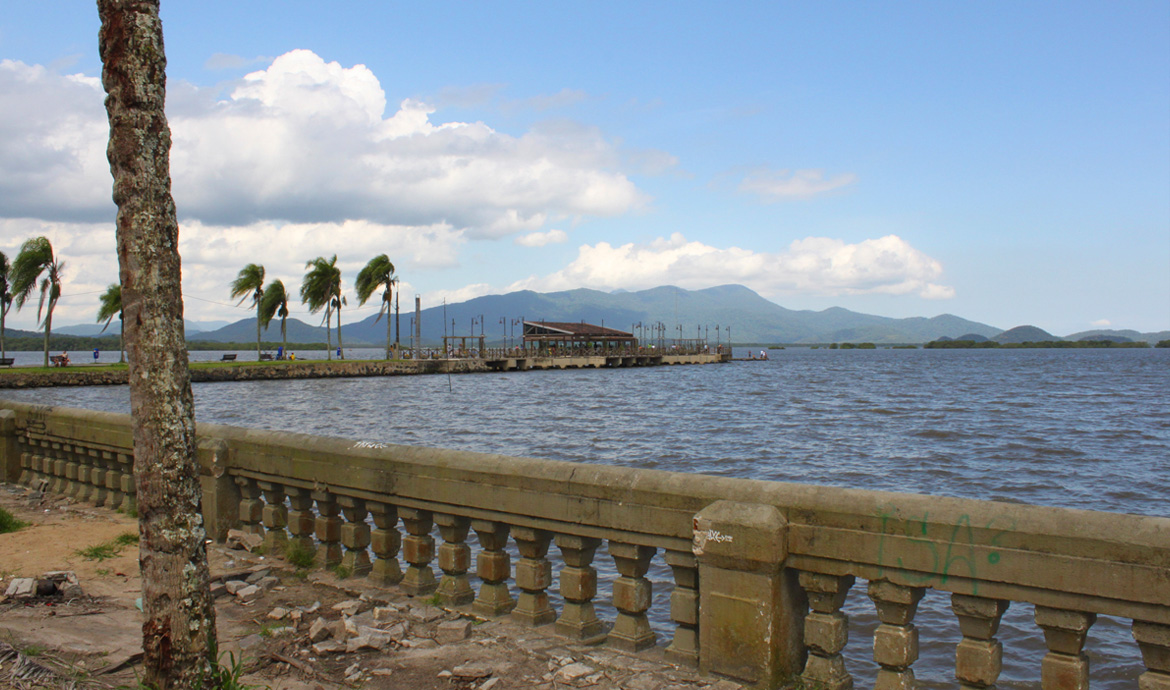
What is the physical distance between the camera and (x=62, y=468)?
410 inches

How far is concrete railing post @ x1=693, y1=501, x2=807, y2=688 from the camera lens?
4086 millimetres

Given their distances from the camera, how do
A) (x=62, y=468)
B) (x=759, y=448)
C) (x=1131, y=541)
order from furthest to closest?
(x=759, y=448) → (x=62, y=468) → (x=1131, y=541)

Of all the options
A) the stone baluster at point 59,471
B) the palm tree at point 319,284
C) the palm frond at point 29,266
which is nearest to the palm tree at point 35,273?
the palm frond at point 29,266

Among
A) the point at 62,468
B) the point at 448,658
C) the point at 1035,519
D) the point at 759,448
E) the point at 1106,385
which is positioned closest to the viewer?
the point at 1035,519

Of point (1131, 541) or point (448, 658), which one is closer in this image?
point (1131, 541)

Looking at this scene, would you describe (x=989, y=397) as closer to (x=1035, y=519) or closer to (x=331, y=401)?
(x=331, y=401)

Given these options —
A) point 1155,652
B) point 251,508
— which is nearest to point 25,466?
point 251,508

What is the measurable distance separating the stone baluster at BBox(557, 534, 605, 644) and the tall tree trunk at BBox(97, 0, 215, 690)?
215 centimetres

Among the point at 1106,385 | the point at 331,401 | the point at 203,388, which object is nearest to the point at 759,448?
the point at 331,401

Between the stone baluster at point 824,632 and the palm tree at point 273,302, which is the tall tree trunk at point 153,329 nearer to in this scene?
the stone baluster at point 824,632

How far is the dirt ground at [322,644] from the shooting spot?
14.7 ft

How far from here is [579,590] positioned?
5090mm

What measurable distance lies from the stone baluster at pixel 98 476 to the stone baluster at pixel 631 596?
24.3 feet

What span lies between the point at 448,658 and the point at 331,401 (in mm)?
50189
